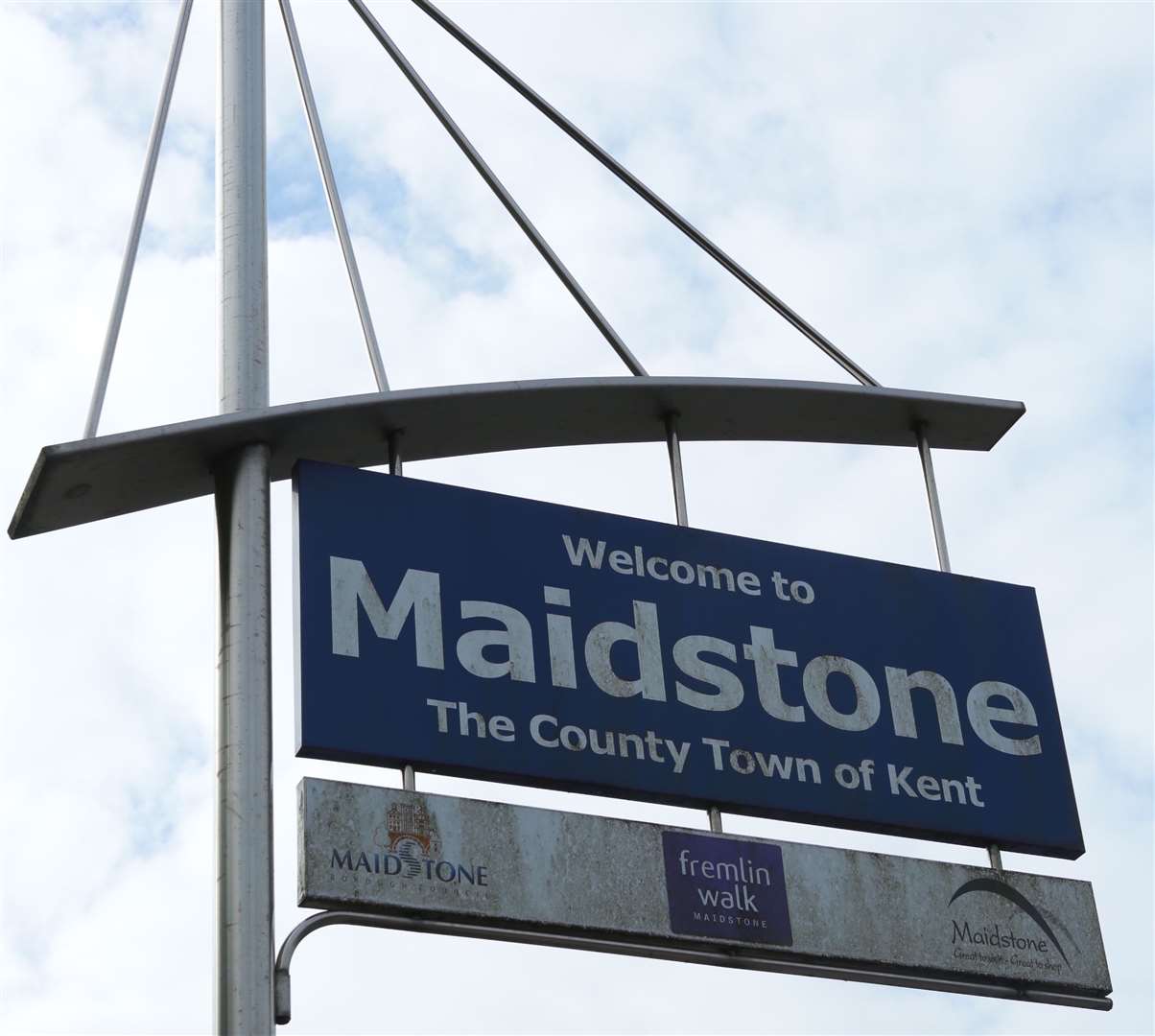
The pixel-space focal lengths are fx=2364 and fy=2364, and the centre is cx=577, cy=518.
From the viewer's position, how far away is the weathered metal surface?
989 centimetres

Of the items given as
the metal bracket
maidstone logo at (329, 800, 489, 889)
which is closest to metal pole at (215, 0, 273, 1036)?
the metal bracket

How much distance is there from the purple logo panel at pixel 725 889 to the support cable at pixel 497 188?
2443 mm

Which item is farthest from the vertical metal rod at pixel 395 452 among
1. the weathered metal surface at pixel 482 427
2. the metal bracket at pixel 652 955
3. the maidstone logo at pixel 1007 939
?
the maidstone logo at pixel 1007 939

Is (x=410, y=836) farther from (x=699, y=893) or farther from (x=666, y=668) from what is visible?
(x=666, y=668)

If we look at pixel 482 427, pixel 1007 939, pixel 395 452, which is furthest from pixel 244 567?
pixel 1007 939

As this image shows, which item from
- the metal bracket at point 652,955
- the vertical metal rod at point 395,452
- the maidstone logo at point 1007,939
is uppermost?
the vertical metal rod at point 395,452

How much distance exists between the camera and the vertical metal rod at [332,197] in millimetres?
10492

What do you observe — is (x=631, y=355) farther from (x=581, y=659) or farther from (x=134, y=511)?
(x=134, y=511)

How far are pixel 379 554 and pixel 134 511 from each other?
1.12 m

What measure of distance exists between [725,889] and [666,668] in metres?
1.07

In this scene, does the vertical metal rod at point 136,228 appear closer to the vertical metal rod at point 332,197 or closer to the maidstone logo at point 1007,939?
the vertical metal rod at point 332,197

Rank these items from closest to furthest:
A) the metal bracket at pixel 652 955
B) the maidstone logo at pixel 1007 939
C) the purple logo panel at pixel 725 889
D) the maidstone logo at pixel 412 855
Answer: the metal bracket at pixel 652 955
the maidstone logo at pixel 412 855
the purple logo panel at pixel 725 889
the maidstone logo at pixel 1007 939

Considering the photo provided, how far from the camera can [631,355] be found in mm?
11297

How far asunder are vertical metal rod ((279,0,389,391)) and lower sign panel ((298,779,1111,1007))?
2.15 metres
